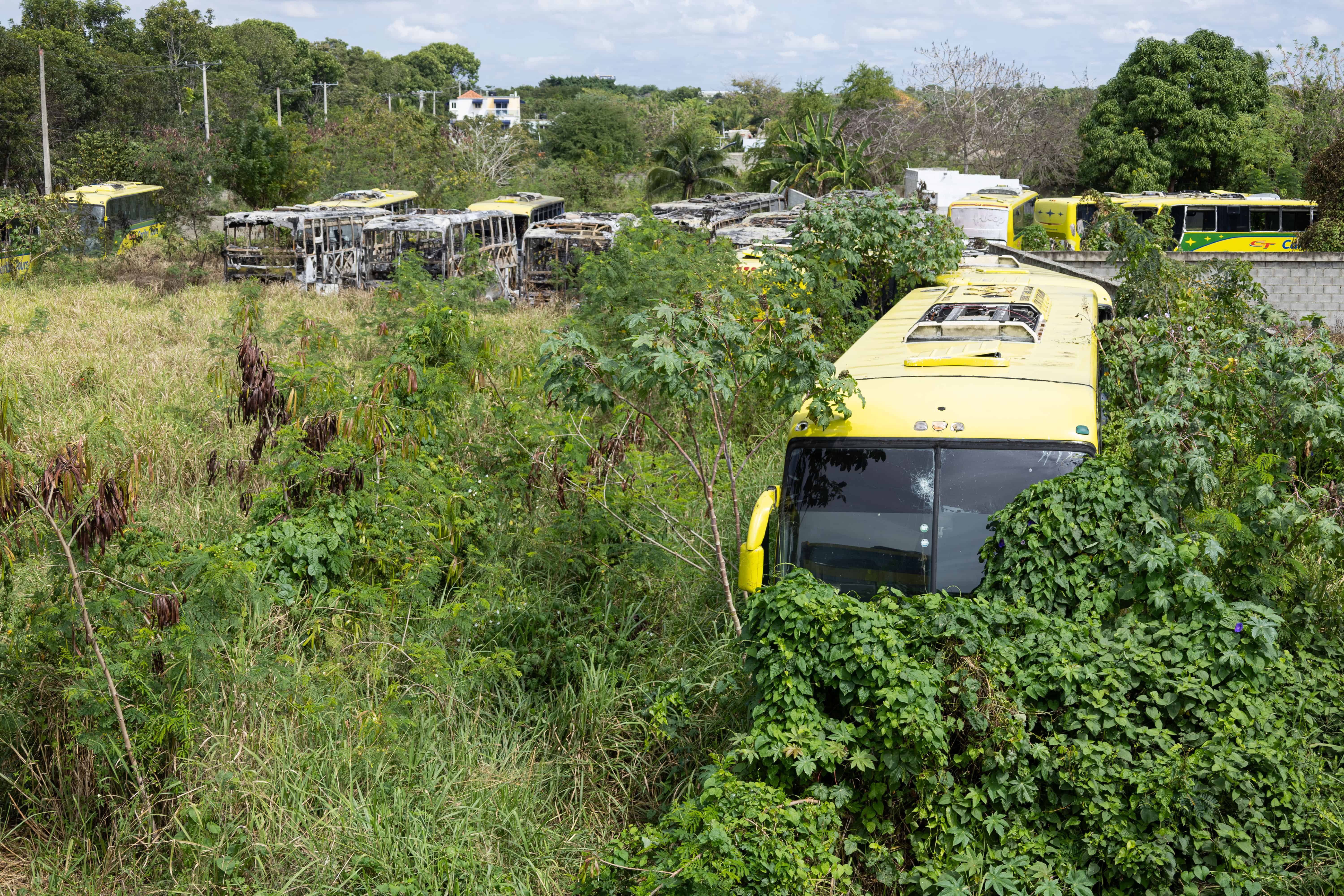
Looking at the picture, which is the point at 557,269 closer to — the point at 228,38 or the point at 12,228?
the point at 12,228

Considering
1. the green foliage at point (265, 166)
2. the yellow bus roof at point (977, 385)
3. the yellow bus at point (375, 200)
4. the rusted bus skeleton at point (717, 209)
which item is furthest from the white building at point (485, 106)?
the yellow bus roof at point (977, 385)

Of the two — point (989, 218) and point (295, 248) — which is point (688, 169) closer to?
point (989, 218)

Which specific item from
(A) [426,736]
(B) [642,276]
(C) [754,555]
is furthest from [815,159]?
Result: (A) [426,736]

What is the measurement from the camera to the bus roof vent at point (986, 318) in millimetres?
7047

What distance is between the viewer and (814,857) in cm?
420

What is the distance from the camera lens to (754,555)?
5809mm

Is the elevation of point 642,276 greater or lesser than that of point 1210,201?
lesser

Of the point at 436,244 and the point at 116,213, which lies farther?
the point at 116,213

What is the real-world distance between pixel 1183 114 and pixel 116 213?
33.2m

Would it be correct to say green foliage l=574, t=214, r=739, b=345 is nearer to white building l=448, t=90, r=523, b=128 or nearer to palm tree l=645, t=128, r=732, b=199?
palm tree l=645, t=128, r=732, b=199

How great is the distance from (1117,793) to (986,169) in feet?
136

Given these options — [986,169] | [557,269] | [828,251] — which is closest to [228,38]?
[986,169]

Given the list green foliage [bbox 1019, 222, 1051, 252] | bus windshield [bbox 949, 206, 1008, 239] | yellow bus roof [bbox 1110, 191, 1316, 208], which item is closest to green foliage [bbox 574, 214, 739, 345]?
bus windshield [bbox 949, 206, 1008, 239]

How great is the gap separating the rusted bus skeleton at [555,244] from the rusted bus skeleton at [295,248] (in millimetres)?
3592
